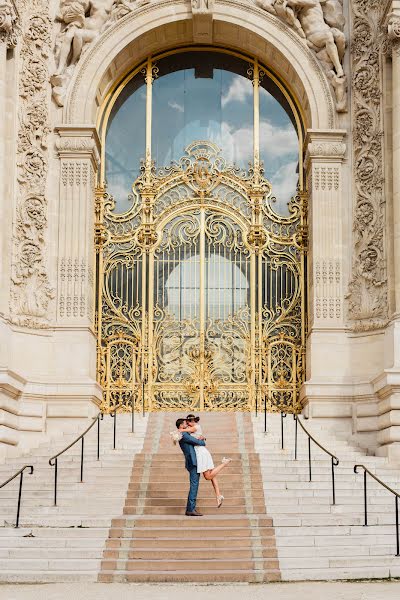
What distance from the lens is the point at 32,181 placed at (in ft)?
67.7

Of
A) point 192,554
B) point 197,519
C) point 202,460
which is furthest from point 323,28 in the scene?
point 192,554

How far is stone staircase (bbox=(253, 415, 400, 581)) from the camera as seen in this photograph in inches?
498

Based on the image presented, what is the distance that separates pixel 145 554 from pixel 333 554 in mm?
2283

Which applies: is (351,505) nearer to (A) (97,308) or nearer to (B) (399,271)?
(B) (399,271)

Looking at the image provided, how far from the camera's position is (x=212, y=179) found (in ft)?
73.3

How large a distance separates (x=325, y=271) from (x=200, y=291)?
2685mm

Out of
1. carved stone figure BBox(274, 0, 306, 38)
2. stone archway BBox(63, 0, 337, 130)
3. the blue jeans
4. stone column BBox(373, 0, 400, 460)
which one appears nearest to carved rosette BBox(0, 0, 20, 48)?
stone archway BBox(63, 0, 337, 130)

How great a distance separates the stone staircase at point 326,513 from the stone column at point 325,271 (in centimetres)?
157

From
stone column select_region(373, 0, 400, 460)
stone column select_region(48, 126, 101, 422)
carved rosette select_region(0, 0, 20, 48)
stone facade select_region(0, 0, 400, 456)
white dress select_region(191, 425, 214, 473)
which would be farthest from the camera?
stone column select_region(48, 126, 101, 422)

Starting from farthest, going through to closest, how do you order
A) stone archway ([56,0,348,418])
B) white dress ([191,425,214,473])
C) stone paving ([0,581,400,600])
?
1. stone archway ([56,0,348,418])
2. white dress ([191,425,214,473])
3. stone paving ([0,581,400,600])

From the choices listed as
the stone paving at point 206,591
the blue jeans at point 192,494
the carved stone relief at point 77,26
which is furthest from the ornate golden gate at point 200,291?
the stone paving at point 206,591

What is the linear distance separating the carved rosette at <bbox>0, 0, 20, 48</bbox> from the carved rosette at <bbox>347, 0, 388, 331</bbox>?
666 centimetres

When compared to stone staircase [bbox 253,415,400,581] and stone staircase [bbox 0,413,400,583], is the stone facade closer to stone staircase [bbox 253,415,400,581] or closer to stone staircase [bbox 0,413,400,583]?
stone staircase [bbox 0,413,400,583]

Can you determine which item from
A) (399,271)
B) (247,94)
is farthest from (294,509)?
(247,94)
